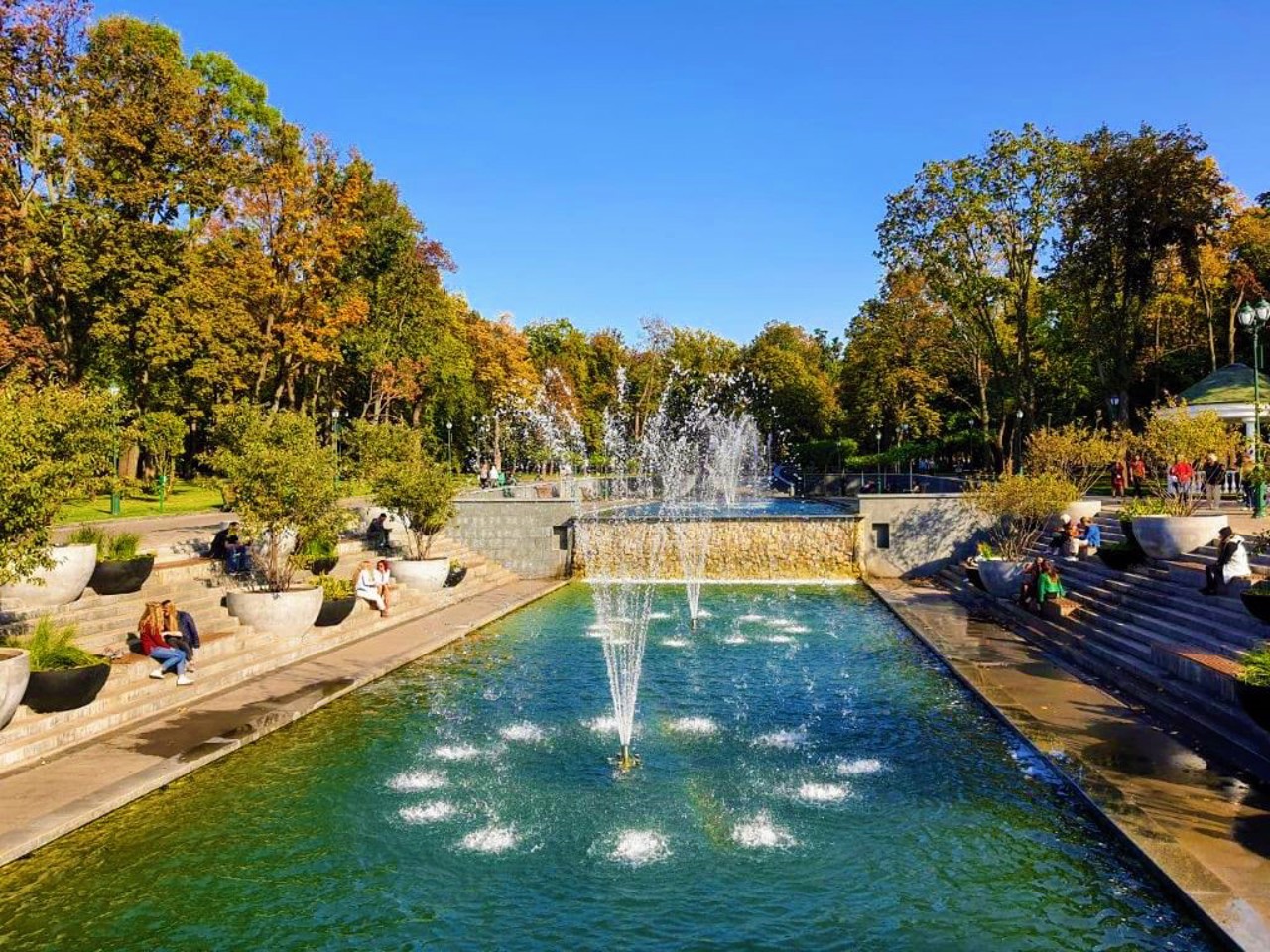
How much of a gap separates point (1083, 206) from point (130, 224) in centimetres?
3304

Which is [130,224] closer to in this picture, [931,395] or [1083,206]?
[1083,206]

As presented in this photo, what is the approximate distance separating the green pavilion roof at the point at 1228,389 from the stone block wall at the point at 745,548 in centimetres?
1176

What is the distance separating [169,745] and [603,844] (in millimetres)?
5551

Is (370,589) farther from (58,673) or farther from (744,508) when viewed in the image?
(744,508)

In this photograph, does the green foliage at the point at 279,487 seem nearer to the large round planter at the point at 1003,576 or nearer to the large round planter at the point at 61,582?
the large round planter at the point at 61,582

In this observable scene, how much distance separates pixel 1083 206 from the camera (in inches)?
1219

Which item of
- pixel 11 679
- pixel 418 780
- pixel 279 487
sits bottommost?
pixel 418 780

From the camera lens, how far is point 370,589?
60.6 ft

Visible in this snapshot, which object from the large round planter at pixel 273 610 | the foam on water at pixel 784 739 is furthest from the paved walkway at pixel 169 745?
the foam on water at pixel 784 739

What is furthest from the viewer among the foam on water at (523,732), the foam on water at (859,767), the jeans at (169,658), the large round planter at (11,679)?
the jeans at (169,658)

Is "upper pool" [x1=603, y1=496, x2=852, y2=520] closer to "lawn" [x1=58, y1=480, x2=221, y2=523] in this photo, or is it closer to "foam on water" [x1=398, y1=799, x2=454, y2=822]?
"lawn" [x1=58, y1=480, x2=221, y2=523]

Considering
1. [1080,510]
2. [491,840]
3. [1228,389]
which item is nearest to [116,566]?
[491,840]

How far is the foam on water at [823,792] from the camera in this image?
9.09m

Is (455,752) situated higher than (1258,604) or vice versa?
(1258,604)
